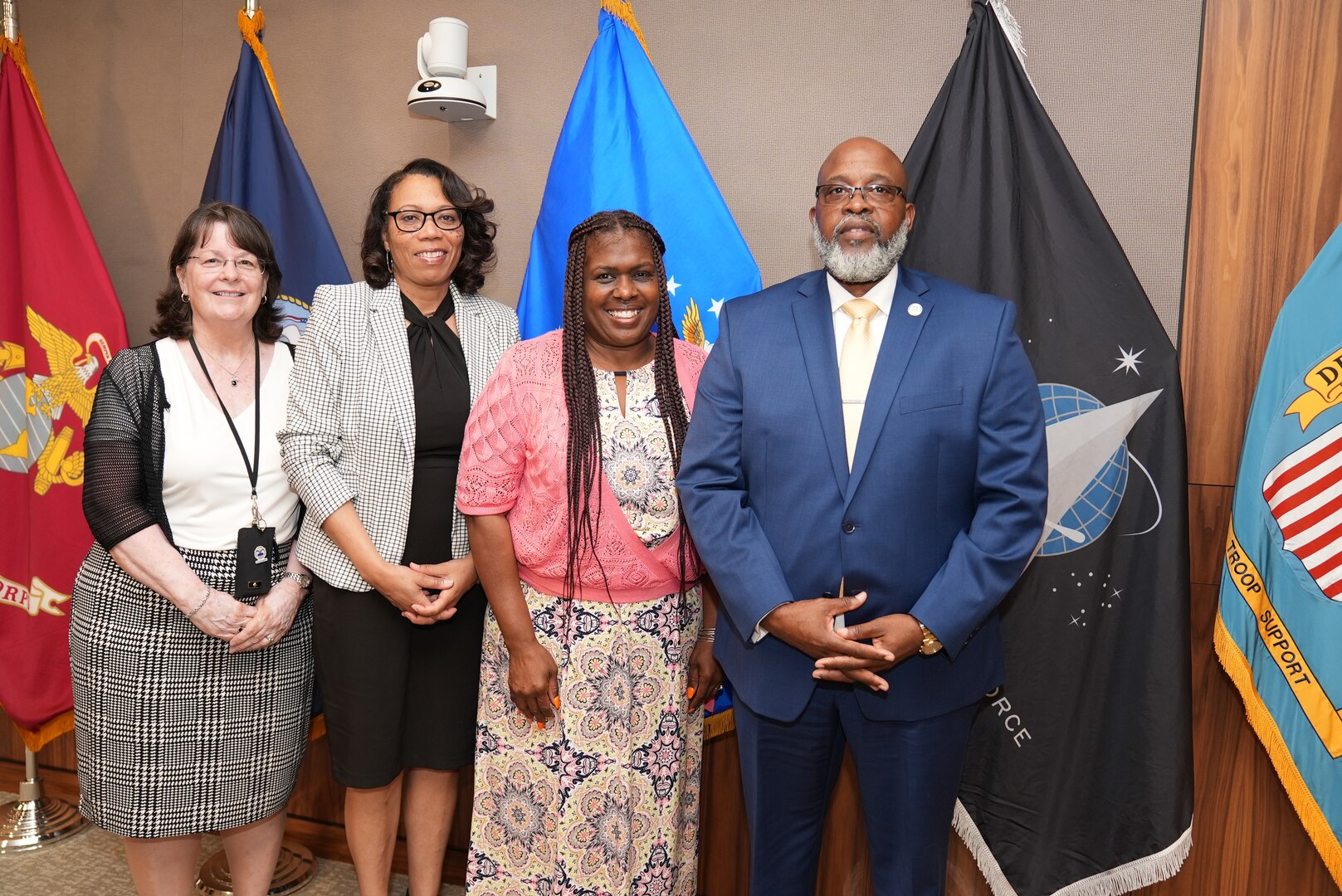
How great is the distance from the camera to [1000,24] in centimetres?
211

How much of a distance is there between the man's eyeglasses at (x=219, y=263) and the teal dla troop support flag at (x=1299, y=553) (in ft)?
7.27

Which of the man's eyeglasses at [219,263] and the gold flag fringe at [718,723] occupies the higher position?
the man's eyeglasses at [219,263]

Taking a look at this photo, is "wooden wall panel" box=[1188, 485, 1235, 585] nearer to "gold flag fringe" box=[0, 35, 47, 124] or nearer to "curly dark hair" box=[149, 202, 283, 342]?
"curly dark hair" box=[149, 202, 283, 342]

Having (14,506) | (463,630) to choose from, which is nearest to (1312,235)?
(463,630)

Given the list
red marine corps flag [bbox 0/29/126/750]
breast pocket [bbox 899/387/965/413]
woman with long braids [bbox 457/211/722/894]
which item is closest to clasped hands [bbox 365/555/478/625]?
woman with long braids [bbox 457/211/722/894]

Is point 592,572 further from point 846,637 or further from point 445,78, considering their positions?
point 445,78

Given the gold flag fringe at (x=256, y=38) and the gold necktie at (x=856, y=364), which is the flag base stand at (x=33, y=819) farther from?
the gold necktie at (x=856, y=364)

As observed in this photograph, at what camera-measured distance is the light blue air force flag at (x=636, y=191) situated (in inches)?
89.7

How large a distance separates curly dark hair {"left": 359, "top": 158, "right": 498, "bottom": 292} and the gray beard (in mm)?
856

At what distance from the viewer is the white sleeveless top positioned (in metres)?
1.94

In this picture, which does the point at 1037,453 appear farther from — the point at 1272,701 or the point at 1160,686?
the point at 1272,701

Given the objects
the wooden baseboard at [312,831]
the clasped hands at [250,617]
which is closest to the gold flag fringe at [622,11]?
the clasped hands at [250,617]

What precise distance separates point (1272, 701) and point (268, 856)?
229 centimetres

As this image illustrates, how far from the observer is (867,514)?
5.32ft
